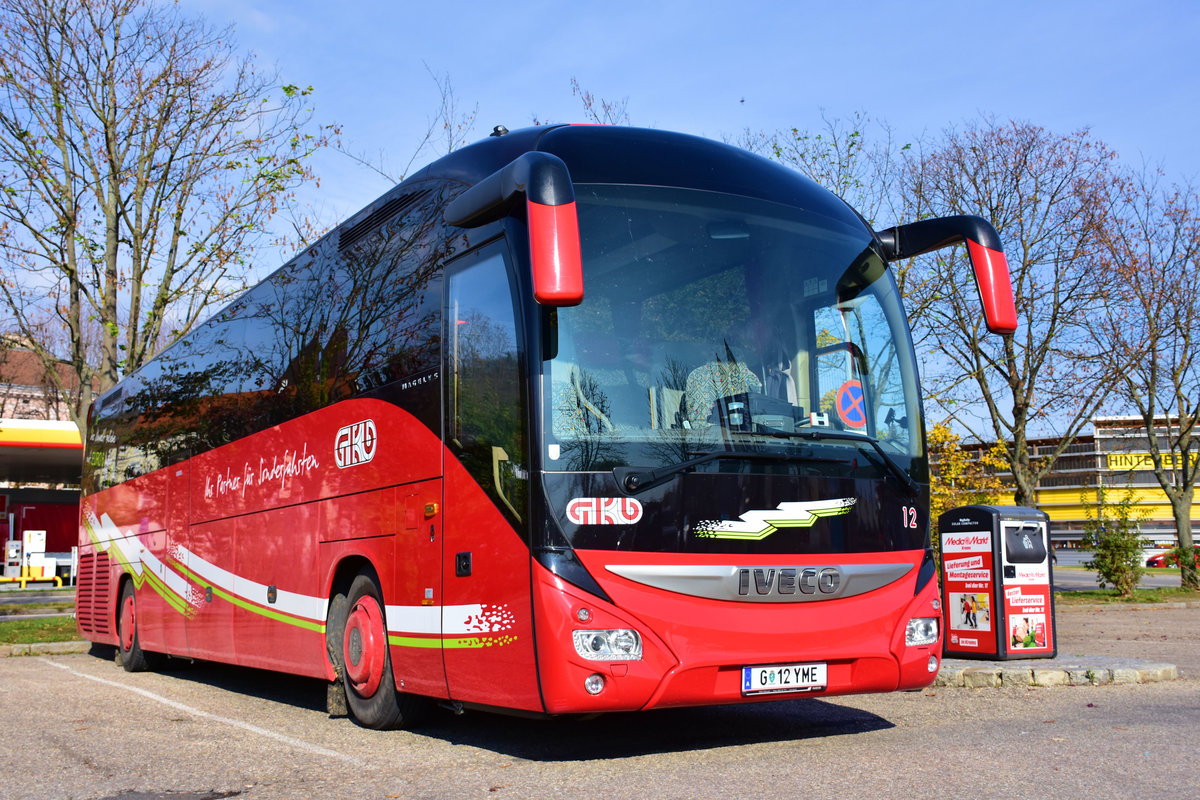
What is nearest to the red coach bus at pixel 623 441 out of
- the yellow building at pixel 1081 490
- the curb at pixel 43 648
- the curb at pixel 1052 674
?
the curb at pixel 1052 674

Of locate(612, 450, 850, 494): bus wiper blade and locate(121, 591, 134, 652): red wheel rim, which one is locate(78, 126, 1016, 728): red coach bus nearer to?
locate(612, 450, 850, 494): bus wiper blade

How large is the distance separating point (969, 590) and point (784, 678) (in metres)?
6.13

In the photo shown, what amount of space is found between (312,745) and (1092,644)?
10.9 meters

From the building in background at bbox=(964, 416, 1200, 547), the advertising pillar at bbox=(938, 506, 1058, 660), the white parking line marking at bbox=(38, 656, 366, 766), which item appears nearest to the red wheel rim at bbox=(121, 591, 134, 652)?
the white parking line marking at bbox=(38, 656, 366, 766)

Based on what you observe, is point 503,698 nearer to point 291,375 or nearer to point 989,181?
point 291,375

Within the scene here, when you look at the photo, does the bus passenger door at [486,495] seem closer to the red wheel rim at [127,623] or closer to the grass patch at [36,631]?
the red wheel rim at [127,623]

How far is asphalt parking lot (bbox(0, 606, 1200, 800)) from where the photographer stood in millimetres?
5516

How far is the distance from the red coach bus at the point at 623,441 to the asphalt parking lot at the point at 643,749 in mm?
410

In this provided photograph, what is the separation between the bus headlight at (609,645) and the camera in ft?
18.3

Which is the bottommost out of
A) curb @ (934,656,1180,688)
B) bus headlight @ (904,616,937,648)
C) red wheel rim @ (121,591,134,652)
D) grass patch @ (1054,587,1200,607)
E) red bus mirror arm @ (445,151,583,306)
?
grass patch @ (1054,587,1200,607)

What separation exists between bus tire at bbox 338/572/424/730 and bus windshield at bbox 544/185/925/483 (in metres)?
2.41

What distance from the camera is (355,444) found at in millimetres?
7914

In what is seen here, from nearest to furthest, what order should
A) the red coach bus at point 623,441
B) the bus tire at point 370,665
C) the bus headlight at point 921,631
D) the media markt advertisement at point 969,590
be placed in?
the red coach bus at point 623,441, the bus headlight at point 921,631, the bus tire at point 370,665, the media markt advertisement at point 969,590

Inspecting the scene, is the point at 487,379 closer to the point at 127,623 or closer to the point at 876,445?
the point at 876,445
